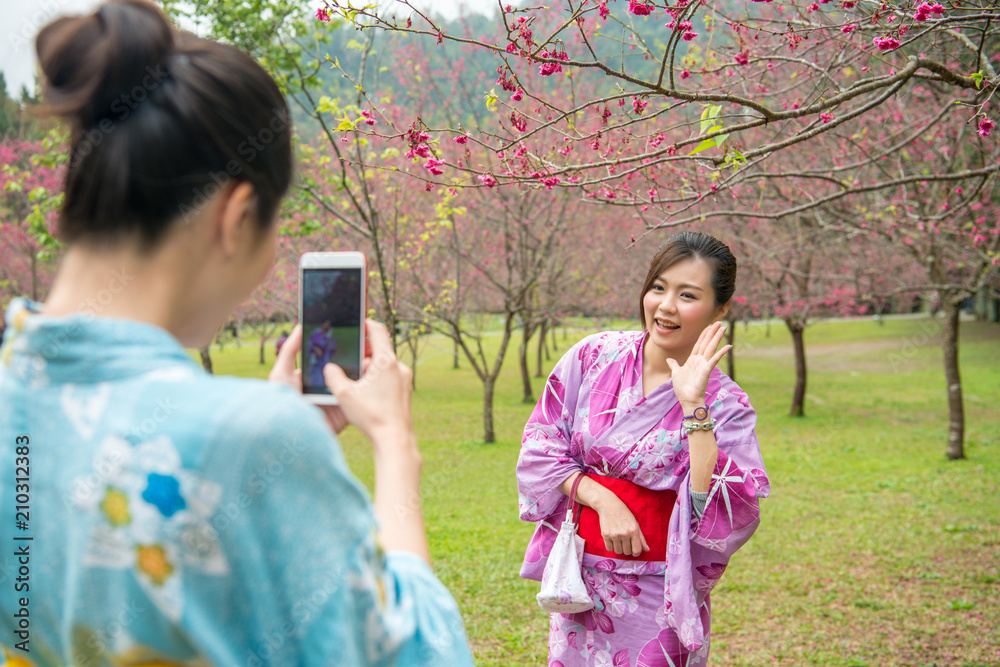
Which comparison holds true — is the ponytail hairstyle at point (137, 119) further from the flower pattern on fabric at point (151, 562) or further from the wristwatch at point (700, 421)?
the wristwatch at point (700, 421)

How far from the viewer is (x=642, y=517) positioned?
8.35 ft

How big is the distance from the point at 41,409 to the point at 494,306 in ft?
59.3

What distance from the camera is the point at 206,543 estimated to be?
76 cm

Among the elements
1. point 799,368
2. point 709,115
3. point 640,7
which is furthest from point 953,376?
point 640,7

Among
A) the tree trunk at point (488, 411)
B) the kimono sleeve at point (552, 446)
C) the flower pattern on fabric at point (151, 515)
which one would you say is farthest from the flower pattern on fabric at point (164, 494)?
the tree trunk at point (488, 411)

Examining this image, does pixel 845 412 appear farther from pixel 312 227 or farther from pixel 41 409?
pixel 41 409

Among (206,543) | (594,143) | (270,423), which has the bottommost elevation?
(206,543)

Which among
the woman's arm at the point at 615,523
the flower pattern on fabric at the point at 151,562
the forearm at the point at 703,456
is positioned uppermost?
the flower pattern on fabric at the point at 151,562

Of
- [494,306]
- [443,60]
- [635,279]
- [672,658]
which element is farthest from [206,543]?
[494,306]

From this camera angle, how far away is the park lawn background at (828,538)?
467 centimetres

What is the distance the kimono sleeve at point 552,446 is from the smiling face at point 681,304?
32cm

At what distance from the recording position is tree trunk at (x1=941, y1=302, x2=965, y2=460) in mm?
8756

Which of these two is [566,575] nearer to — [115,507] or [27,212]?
[115,507]

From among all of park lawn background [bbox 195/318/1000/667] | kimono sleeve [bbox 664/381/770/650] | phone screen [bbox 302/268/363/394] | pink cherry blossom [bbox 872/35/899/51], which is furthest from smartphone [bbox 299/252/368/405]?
park lawn background [bbox 195/318/1000/667]
